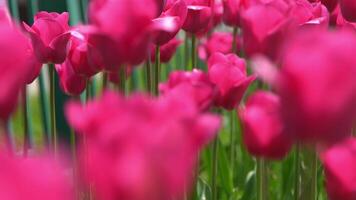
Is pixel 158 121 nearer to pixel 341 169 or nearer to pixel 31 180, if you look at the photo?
pixel 31 180

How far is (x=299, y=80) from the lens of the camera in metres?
0.41

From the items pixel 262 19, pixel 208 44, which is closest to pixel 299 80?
pixel 262 19

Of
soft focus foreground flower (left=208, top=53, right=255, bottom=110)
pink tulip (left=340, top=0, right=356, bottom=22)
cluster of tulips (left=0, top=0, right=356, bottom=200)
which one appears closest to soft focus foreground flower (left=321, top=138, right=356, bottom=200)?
cluster of tulips (left=0, top=0, right=356, bottom=200)

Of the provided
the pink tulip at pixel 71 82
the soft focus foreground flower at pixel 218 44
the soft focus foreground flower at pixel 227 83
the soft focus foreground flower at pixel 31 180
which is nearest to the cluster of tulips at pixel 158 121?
the soft focus foreground flower at pixel 31 180

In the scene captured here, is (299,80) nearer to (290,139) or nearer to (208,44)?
(290,139)

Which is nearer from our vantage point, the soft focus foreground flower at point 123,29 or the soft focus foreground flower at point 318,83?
the soft focus foreground flower at point 318,83

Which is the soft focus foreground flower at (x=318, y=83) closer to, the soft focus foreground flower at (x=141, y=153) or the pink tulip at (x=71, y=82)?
the soft focus foreground flower at (x=141, y=153)

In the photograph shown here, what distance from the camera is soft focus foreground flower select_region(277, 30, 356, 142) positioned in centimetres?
41

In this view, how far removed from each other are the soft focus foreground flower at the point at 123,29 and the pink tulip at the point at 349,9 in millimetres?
430

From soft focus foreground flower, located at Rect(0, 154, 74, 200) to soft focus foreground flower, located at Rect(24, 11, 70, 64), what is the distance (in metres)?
0.55

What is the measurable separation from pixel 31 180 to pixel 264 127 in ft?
0.82

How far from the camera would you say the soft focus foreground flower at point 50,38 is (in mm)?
878

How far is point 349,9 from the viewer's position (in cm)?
94

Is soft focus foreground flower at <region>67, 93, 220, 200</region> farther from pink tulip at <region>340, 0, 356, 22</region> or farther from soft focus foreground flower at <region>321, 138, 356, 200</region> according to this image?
pink tulip at <region>340, 0, 356, 22</region>
